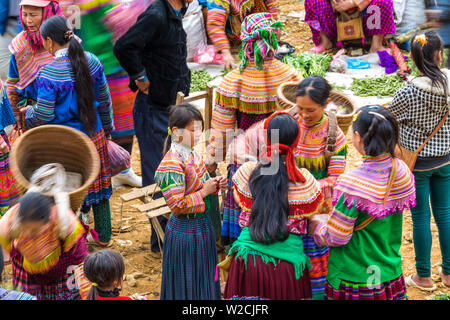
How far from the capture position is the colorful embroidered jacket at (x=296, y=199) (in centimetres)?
319

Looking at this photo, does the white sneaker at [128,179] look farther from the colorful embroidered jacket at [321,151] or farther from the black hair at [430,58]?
the black hair at [430,58]

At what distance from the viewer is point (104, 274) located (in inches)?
120

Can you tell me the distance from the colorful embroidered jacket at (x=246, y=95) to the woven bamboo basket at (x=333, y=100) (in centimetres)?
9

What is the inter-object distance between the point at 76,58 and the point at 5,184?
1.30m

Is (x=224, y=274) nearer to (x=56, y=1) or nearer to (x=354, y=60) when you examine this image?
(x=56, y=1)

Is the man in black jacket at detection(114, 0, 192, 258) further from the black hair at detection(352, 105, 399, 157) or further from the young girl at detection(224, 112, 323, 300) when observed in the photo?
the black hair at detection(352, 105, 399, 157)

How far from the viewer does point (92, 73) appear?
4.59m

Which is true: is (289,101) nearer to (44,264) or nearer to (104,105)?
(104,105)

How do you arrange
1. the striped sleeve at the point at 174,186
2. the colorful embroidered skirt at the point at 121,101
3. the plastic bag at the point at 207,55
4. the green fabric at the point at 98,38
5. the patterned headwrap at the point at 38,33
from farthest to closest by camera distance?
the plastic bag at the point at 207,55 → the colorful embroidered skirt at the point at 121,101 → the green fabric at the point at 98,38 → the patterned headwrap at the point at 38,33 → the striped sleeve at the point at 174,186

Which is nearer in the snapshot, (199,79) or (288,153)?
(288,153)

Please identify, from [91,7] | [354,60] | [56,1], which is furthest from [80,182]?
[354,60]

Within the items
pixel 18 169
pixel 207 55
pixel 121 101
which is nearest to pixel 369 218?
pixel 18 169

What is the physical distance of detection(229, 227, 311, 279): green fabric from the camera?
3.08 meters

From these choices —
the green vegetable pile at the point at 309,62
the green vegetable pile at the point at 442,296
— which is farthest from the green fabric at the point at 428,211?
the green vegetable pile at the point at 309,62
